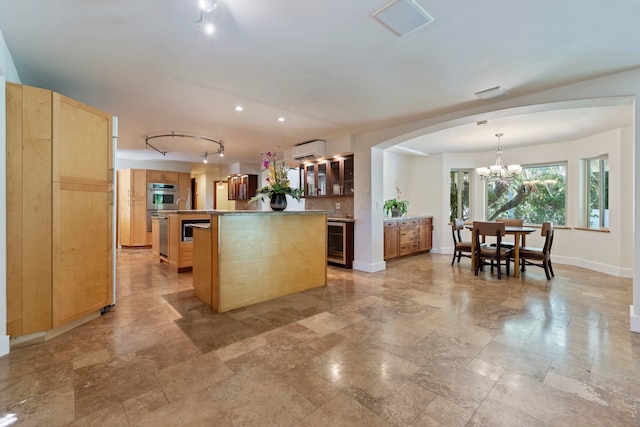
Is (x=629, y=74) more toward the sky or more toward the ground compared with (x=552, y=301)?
more toward the sky

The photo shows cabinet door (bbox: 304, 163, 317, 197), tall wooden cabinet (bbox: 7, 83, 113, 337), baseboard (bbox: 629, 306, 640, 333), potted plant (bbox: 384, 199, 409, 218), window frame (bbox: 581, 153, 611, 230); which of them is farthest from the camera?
→ potted plant (bbox: 384, 199, 409, 218)

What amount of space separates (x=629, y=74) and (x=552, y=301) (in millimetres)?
2511

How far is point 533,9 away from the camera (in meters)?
1.91

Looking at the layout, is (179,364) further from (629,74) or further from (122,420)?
(629,74)

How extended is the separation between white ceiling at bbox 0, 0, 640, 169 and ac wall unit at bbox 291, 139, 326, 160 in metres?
1.43

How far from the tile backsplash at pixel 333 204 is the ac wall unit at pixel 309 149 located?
1005 millimetres

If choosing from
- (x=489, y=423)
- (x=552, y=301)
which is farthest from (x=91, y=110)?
(x=552, y=301)

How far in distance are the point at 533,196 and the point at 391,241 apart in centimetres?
346

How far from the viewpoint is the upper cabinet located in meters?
5.56

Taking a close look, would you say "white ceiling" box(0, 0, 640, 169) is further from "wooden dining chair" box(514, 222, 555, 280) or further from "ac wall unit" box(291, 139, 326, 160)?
"wooden dining chair" box(514, 222, 555, 280)

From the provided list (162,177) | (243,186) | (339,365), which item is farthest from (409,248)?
(162,177)

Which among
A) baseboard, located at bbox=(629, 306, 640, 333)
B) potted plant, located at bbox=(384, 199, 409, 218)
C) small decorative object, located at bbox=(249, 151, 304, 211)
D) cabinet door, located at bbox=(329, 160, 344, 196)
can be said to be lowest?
baseboard, located at bbox=(629, 306, 640, 333)

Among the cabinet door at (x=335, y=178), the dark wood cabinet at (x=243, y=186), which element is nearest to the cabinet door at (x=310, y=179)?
the cabinet door at (x=335, y=178)

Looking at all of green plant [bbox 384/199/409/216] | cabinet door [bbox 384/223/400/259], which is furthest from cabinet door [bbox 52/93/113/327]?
green plant [bbox 384/199/409/216]
